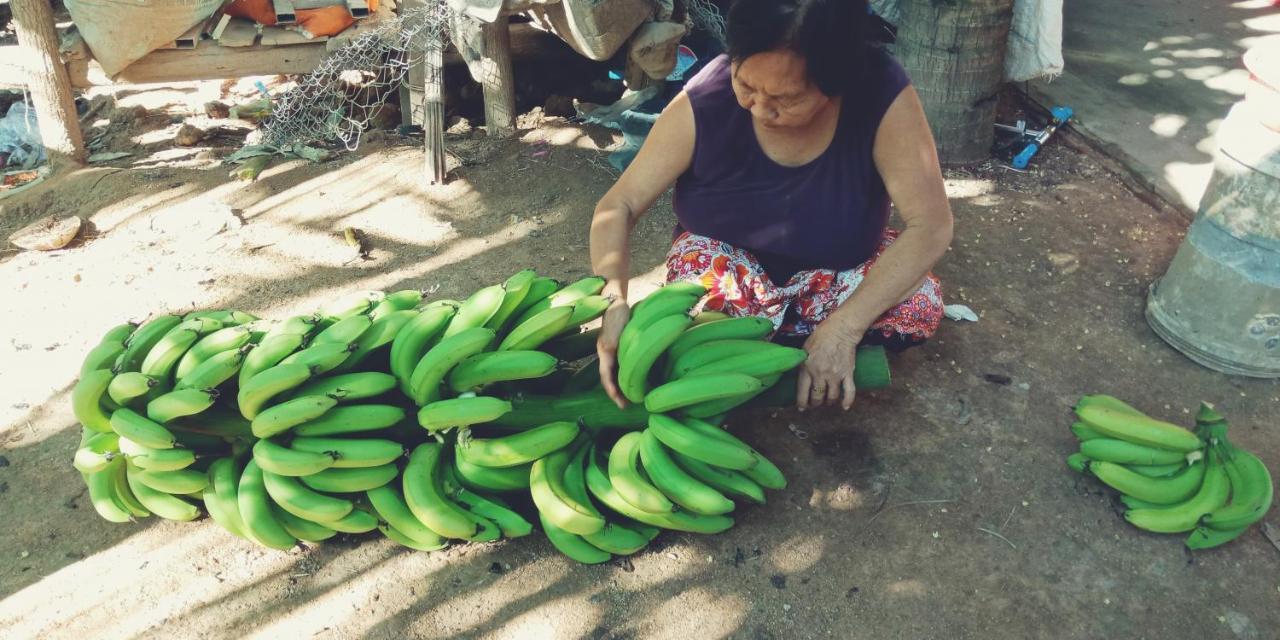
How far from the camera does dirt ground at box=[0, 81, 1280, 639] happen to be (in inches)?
95.9

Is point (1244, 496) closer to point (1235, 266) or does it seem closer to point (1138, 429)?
point (1138, 429)

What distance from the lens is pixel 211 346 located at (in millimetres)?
2498

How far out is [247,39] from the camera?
5.09 metres

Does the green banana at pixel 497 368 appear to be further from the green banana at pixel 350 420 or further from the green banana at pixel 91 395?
the green banana at pixel 91 395

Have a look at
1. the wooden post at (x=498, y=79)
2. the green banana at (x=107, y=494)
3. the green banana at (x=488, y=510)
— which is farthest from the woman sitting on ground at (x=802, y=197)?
the wooden post at (x=498, y=79)

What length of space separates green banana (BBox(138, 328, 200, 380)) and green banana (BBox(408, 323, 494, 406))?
0.69 m

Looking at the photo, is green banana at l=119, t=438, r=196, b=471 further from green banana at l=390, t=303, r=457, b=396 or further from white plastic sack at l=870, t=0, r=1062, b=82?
white plastic sack at l=870, t=0, r=1062, b=82

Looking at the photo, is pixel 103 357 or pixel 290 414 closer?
pixel 290 414

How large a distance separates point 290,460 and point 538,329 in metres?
0.74

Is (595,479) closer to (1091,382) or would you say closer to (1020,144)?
(1091,382)

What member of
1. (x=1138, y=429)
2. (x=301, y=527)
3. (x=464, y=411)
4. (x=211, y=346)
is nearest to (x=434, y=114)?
(x=211, y=346)

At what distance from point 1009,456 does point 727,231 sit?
119 centimetres

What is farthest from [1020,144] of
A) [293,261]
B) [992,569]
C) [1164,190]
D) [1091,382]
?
[293,261]

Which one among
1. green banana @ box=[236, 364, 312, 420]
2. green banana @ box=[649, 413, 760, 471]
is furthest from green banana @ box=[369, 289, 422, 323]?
green banana @ box=[649, 413, 760, 471]
